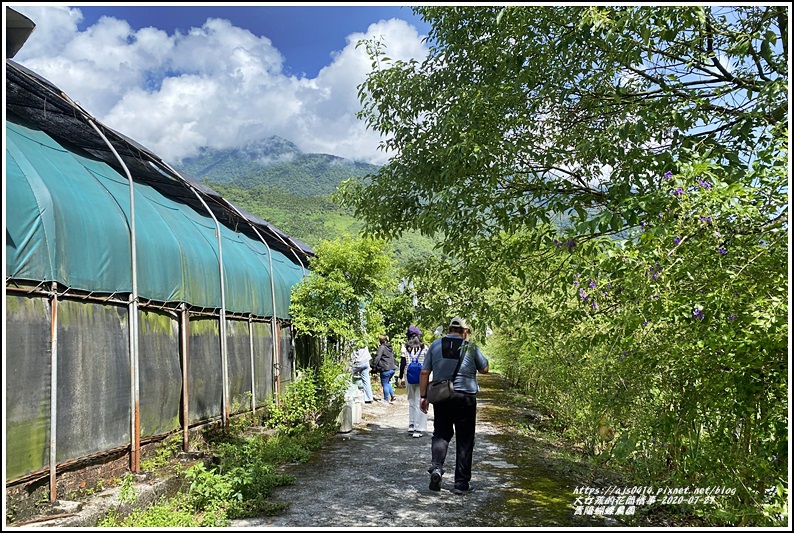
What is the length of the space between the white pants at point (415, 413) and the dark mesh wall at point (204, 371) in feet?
9.96

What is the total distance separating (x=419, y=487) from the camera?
705 cm

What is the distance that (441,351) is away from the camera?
23.1ft

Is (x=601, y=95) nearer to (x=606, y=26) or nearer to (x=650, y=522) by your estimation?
(x=606, y=26)

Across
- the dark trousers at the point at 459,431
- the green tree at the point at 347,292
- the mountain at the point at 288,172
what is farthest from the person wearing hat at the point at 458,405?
the mountain at the point at 288,172

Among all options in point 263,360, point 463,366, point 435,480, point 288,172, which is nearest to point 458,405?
point 463,366

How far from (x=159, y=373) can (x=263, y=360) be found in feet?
13.4

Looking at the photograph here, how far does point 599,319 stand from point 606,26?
2413 mm

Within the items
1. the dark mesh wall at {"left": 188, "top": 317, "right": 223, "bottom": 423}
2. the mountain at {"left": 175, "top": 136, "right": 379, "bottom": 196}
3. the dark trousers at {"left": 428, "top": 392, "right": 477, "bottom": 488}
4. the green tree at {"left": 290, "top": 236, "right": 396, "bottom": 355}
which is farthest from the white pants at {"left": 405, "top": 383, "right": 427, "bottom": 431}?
the mountain at {"left": 175, "top": 136, "right": 379, "bottom": 196}

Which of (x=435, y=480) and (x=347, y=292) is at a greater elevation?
(x=347, y=292)

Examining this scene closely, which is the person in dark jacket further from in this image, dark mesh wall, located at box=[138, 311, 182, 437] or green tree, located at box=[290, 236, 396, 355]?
dark mesh wall, located at box=[138, 311, 182, 437]

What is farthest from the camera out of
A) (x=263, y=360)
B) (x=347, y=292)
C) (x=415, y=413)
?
(x=263, y=360)

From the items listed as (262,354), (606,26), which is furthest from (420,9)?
(262,354)

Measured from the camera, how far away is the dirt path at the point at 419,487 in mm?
5805

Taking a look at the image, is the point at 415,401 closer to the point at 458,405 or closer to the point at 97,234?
the point at 458,405
